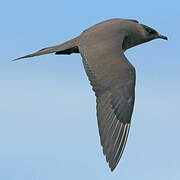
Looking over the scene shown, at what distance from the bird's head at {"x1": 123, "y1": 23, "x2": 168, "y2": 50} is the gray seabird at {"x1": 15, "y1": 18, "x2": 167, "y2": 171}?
0.38 m

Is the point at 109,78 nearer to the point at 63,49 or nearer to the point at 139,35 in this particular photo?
the point at 63,49

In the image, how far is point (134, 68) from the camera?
11195 mm

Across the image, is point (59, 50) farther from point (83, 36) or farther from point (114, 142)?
point (114, 142)

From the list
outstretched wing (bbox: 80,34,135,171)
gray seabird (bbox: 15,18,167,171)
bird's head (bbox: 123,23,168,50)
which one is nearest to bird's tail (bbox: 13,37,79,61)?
gray seabird (bbox: 15,18,167,171)

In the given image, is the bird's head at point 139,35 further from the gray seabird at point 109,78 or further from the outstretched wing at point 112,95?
the outstretched wing at point 112,95

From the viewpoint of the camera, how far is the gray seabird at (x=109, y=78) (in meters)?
10.6

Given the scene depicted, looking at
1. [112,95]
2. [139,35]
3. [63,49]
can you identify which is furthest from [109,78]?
[139,35]

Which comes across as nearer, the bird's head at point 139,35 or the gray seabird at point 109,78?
the gray seabird at point 109,78

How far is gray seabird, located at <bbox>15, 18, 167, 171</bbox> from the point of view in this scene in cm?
1055

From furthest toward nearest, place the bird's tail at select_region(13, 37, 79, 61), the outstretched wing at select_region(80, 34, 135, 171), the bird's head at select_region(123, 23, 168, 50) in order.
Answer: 1. the bird's head at select_region(123, 23, 168, 50)
2. the bird's tail at select_region(13, 37, 79, 61)
3. the outstretched wing at select_region(80, 34, 135, 171)

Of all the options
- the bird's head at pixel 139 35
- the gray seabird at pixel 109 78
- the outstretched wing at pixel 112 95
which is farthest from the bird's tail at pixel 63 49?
the bird's head at pixel 139 35

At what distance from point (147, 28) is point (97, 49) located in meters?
2.57

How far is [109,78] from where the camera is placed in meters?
11.0

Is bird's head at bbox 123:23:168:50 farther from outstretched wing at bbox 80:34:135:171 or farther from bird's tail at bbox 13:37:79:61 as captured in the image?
outstretched wing at bbox 80:34:135:171
